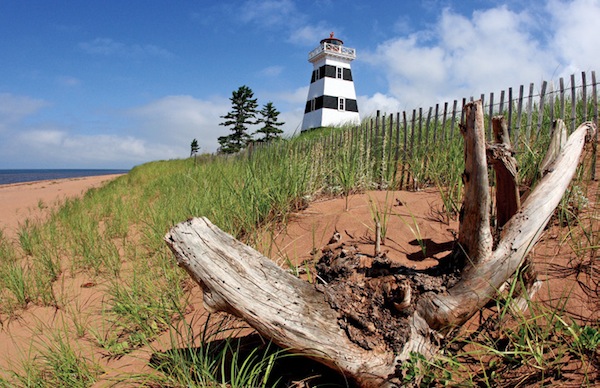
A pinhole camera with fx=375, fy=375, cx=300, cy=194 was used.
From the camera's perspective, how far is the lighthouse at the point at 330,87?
3228 cm

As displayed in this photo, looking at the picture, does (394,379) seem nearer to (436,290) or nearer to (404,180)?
(436,290)

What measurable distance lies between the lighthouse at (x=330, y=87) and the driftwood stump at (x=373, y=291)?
2970cm

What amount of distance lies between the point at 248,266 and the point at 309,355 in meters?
0.56

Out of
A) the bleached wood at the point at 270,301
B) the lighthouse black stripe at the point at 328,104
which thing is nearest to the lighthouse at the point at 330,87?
the lighthouse black stripe at the point at 328,104

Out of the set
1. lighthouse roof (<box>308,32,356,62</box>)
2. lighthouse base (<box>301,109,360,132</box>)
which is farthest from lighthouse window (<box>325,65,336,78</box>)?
lighthouse base (<box>301,109,360,132</box>)

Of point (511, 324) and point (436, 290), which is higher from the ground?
point (436, 290)

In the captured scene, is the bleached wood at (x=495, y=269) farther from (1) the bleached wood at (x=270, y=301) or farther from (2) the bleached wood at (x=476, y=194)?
(1) the bleached wood at (x=270, y=301)

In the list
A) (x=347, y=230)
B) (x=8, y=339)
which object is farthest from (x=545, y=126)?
(x=8, y=339)

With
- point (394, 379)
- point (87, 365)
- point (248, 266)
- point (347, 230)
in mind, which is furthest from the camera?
point (347, 230)

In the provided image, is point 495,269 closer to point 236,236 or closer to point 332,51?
point 236,236

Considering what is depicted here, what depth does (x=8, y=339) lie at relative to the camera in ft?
11.4

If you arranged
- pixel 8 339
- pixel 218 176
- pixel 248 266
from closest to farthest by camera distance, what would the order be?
1. pixel 248 266
2. pixel 8 339
3. pixel 218 176

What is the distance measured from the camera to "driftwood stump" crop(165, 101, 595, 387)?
1907 mm

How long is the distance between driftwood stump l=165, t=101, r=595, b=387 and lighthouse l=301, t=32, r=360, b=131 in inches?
1169
